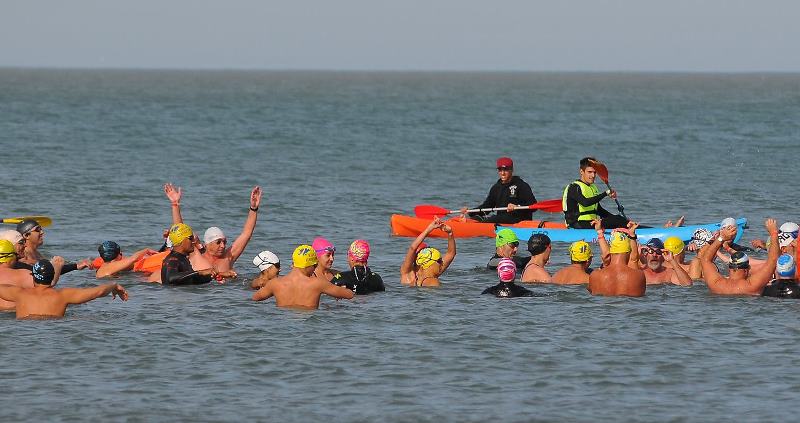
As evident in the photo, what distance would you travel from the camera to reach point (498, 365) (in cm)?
1761

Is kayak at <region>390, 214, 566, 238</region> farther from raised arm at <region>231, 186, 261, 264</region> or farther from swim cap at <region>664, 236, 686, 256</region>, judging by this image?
raised arm at <region>231, 186, 261, 264</region>

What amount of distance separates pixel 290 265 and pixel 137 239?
5.37 metres

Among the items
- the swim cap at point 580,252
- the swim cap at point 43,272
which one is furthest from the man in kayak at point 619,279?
the swim cap at point 43,272

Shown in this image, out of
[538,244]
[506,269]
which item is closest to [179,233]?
[506,269]

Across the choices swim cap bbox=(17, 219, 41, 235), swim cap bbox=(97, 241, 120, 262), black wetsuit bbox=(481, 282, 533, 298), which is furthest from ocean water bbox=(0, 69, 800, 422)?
swim cap bbox=(17, 219, 41, 235)

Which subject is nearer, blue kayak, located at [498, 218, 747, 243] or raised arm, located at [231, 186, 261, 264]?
raised arm, located at [231, 186, 261, 264]

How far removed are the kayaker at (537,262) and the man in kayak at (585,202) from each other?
11.7ft

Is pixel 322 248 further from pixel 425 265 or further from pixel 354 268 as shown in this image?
pixel 425 265

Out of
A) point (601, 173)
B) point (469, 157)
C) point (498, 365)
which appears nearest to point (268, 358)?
point (498, 365)

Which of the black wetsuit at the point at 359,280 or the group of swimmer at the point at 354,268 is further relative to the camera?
the black wetsuit at the point at 359,280

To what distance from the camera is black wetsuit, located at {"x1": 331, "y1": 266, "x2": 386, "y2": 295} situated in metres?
21.4

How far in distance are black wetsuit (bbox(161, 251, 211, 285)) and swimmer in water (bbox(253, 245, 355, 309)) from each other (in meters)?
1.79

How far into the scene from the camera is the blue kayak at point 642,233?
1057 inches

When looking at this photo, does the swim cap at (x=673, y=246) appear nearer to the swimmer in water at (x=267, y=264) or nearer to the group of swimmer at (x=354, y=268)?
the group of swimmer at (x=354, y=268)
